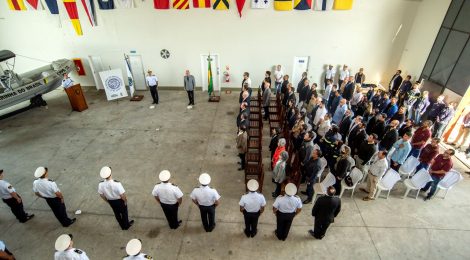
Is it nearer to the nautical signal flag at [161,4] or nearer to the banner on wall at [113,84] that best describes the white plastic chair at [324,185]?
the nautical signal flag at [161,4]

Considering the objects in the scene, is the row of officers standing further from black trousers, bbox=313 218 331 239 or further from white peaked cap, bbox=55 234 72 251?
white peaked cap, bbox=55 234 72 251

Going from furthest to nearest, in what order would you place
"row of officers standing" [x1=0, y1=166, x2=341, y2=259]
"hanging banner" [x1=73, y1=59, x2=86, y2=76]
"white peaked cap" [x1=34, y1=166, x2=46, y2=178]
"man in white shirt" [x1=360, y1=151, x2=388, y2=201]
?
"hanging banner" [x1=73, y1=59, x2=86, y2=76] → "man in white shirt" [x1=360, y1=151, x2=388, y2=201] → "white peaked cap" [x1=34, y1=166, x2=46, y2=178] → "row of officers standing" [x1=0, y1=166, x2=341, y2=259]

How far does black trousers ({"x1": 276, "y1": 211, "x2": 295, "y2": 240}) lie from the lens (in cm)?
504

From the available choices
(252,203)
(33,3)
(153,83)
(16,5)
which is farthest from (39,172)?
(16,5)

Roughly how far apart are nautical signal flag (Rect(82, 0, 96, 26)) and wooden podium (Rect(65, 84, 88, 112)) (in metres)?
3.02

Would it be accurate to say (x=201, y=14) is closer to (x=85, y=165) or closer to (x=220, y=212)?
(x=85, y=165)

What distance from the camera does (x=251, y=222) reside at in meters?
5.33

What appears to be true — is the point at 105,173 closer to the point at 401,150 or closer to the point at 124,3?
the point at 401,150

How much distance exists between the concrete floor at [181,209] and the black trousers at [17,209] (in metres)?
0.20

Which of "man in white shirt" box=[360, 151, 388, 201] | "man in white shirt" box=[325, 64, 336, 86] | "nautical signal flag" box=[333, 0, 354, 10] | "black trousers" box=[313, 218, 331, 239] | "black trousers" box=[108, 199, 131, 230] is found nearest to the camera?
"black trousers" box=[313, 218, 331, 239]

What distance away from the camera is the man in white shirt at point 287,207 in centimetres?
468

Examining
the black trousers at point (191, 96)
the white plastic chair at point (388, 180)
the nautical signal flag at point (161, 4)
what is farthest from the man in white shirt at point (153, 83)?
the white plastic chair at point (388, 180)

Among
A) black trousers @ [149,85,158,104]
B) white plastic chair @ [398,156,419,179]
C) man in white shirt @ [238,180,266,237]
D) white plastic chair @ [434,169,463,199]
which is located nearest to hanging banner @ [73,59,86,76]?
black trousers @ [149,85,158,104]

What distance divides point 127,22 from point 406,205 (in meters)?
11.9
